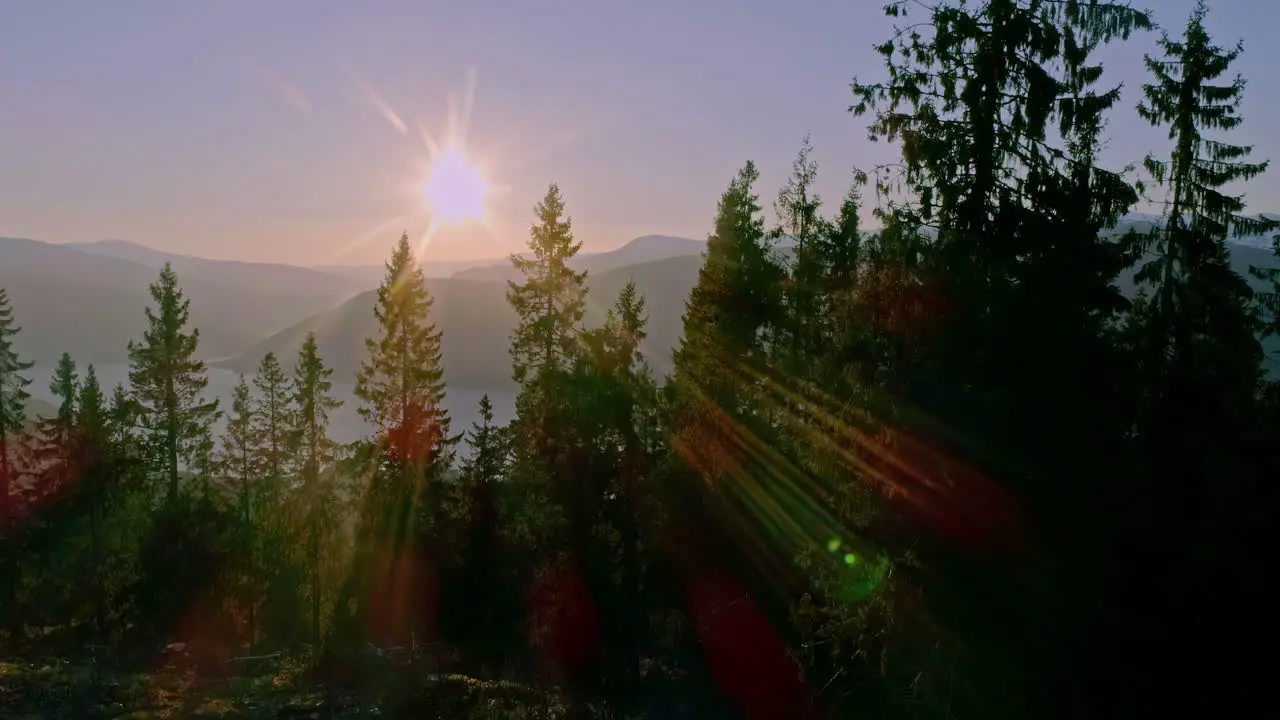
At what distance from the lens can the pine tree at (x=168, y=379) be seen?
33.5 m

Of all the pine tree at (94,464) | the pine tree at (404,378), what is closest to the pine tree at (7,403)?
the pine tree at (94,464)

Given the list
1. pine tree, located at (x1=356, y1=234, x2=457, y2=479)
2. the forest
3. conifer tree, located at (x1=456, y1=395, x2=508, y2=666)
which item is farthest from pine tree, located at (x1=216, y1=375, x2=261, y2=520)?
conifer tree, located at (x1=456, y1=395, x2=508, y2=666)

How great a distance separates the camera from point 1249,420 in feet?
54.9

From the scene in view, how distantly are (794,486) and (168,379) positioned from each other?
92.3ft

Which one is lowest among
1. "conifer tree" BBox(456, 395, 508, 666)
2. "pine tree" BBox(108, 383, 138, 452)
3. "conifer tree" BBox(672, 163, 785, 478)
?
"conifer tree" BBox(456, 395, 508, 666)

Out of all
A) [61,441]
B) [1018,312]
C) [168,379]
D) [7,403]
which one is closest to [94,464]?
[61,441]

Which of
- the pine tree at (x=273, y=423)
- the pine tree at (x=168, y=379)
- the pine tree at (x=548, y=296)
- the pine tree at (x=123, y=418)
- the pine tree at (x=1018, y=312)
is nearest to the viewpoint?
the pine tree at (x=1018, y=312)

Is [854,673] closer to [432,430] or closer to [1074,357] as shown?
[1074,357]

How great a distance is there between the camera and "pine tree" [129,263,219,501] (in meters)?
33.5

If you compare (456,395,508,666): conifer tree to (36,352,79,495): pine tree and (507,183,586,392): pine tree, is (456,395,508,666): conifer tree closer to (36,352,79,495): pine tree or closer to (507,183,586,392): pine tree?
(507,183,586,392): pine tree

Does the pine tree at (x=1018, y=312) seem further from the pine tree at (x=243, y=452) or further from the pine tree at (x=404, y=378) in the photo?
the pine tree at (x=243, y=452)

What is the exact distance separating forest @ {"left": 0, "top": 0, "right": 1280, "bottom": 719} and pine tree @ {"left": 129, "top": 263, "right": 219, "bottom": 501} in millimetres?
167

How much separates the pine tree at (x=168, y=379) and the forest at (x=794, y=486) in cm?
17

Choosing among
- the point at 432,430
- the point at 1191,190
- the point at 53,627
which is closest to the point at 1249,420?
the point at 1191,190
